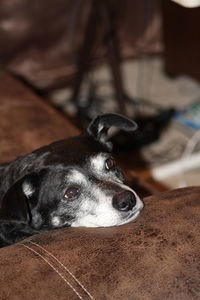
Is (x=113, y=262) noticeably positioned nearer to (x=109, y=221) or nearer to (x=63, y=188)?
(x=109, y=221)

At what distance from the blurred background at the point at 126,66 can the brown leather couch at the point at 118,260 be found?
194 cm

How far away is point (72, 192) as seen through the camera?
182 centimetres

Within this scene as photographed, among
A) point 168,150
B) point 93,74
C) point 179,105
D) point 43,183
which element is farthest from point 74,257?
point 93,74

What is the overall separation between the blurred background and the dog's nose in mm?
1509

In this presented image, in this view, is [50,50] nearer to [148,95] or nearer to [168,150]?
[148,95]

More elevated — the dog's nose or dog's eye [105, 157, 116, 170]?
the dog's nose

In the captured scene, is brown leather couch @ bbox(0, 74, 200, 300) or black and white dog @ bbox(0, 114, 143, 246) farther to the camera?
black and white dog @ bbox(0, 114, 143, 246)

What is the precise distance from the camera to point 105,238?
1223 mm

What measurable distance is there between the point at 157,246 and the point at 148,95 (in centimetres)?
327

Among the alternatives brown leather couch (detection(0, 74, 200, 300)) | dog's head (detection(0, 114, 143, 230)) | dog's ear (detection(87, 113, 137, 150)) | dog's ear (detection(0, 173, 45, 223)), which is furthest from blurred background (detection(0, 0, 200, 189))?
brown leather couch (detection(0, 74, 200, 300))

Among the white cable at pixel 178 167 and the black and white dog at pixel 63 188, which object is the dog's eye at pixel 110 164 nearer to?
the black and white dog at pixel 63 188

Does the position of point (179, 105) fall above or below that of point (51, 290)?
below

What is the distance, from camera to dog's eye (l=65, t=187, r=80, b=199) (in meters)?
1.82

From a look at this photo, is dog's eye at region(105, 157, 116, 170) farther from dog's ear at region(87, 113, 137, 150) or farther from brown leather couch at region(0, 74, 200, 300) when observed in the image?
brown leather couch at region(0, 74, 200, 300)
